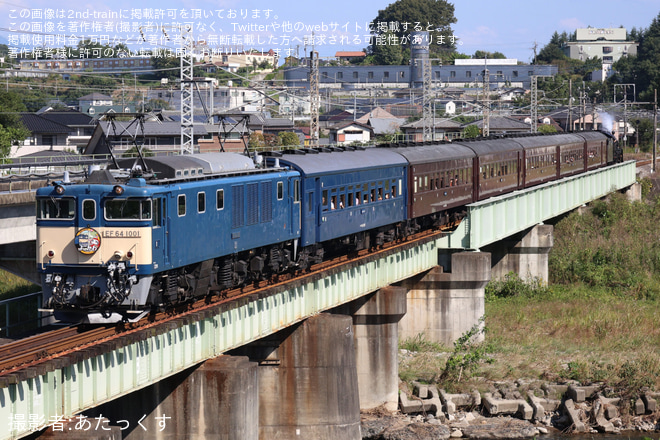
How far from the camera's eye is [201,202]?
951 inches

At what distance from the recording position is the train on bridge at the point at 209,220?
854 inches

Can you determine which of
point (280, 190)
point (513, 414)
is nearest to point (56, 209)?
point (280, 190)

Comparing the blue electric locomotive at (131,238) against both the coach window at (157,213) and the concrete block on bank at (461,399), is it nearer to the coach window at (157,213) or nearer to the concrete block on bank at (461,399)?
the coach window at (157,213)

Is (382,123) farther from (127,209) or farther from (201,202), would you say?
(127,209)

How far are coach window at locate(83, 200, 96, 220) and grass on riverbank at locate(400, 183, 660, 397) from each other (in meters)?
18.8

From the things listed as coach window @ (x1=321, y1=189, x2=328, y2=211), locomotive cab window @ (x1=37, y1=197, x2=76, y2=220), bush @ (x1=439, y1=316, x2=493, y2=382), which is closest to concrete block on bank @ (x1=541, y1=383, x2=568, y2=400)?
bush @ (x1=439, y1=316, x2=493, y2=382)

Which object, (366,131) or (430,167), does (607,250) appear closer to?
(430,167)

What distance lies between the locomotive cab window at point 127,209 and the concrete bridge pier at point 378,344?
1545 centimetres

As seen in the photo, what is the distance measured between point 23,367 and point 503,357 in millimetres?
25751

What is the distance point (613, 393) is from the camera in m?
36.4

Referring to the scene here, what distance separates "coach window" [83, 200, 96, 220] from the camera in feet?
72.4

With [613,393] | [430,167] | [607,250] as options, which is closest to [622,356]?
[613,393]

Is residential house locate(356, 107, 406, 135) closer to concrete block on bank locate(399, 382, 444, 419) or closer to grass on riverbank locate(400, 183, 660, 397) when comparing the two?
grass on riverbank locate(400, 183, 660, 397)

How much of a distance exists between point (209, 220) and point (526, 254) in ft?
105
